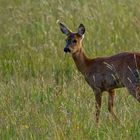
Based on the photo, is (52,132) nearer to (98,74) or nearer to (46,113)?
(46,113)

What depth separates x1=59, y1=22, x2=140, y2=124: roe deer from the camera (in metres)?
7.89

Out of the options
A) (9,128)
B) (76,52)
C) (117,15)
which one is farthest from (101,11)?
(9,128)

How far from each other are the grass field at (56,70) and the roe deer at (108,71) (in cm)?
14

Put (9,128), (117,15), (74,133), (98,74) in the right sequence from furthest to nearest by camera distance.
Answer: (117,15) → (98,74) → (9,128) → (74,133)

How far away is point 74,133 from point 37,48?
4.29m

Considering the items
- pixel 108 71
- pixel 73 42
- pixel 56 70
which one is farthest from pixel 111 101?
pixel 56 70

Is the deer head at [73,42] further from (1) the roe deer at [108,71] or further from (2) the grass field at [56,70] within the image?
(2) the grass field at [56,70]

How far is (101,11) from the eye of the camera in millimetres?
11852

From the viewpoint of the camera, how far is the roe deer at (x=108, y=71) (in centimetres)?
789

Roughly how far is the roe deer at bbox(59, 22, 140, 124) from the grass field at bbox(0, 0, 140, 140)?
0.14m

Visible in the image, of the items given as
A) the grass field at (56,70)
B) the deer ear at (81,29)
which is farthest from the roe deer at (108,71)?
the grass field at (56,70)

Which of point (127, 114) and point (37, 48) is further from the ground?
point (37, 48)

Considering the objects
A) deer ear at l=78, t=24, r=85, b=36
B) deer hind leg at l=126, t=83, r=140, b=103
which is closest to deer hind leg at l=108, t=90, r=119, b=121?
deer hind leg at l=126, t=83, r=140, b=103

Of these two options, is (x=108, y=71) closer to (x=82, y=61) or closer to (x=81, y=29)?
(x=82, y=61)
